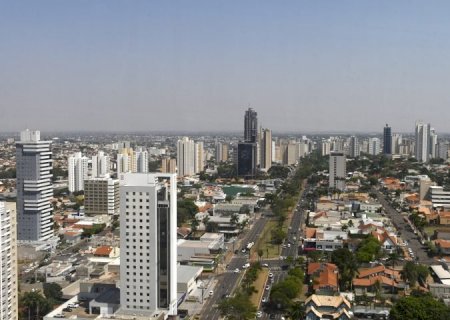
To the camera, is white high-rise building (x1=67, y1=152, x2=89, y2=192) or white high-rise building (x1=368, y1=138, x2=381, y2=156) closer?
white high-rise building (x1=67, y1=152, x2=89, y2=192)

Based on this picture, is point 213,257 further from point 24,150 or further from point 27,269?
point 24,150

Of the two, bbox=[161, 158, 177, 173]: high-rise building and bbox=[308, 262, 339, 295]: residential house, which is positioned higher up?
bbox=[161, 158, 177, 173]: high-rise building

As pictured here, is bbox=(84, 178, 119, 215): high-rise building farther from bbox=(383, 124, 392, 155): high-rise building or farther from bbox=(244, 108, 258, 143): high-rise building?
bbox=(383, 124, 392, 155): high-rise building

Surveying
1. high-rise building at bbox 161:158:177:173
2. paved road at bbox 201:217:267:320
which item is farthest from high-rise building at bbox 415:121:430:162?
paved road at bbox 201:217:267:320

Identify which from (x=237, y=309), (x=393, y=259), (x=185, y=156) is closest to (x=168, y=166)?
(x=185, y=156)

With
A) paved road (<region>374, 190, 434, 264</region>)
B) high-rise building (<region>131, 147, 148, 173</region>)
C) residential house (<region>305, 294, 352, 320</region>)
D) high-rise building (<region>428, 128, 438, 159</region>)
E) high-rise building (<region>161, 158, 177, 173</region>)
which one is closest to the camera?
residential house (<region>305, 294, 352, 320</region>)

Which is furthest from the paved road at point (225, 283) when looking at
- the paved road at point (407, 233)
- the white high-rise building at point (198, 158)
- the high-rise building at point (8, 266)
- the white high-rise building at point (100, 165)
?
the white high-rise building at point (198, 158)

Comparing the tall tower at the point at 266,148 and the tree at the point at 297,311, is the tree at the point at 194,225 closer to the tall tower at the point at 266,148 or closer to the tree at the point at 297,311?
the tree at the point at 297,311

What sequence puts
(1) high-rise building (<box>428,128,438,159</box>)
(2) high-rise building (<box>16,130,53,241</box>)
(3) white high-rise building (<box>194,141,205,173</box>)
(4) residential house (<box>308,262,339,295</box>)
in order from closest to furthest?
(4) residential house (<box>308,262,339,295</box>) < (2) high-rise building (<box>16,130,53,241</box>) < (3) white high-rise building (<box>194,141,205,173</box>) < (1) high-rise building (<box>428,128,438,159</box>)
